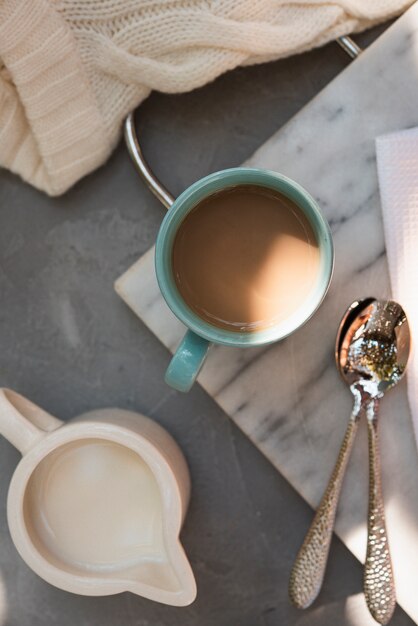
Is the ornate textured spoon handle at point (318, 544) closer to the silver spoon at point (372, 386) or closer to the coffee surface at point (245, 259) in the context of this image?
the silver spoon at point (372, 386)

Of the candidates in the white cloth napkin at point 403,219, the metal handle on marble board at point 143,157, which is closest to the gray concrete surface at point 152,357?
the metal handle on marble board at point 143,157

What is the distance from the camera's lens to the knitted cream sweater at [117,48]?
61cm

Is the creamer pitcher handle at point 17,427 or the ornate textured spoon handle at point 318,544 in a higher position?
the creamer pitcher handle at point 17,427

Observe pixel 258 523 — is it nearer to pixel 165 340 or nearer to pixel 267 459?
pixel 267 459

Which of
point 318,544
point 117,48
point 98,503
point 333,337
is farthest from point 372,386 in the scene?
point 117,48

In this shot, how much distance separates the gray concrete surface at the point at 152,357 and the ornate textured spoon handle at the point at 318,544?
48mm

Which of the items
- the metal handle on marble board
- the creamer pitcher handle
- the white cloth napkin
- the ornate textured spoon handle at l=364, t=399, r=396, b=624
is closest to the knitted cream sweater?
the metal handle on marble board

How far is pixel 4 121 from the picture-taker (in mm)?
653

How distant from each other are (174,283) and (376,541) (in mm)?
315

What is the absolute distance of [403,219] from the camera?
599 mm

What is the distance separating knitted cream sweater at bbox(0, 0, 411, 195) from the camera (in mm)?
615

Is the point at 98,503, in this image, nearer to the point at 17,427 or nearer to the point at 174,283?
the point at 17,427

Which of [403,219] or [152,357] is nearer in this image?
[403,219]

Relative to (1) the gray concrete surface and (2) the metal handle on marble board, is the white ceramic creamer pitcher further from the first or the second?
(2) the metal handle on marble board
